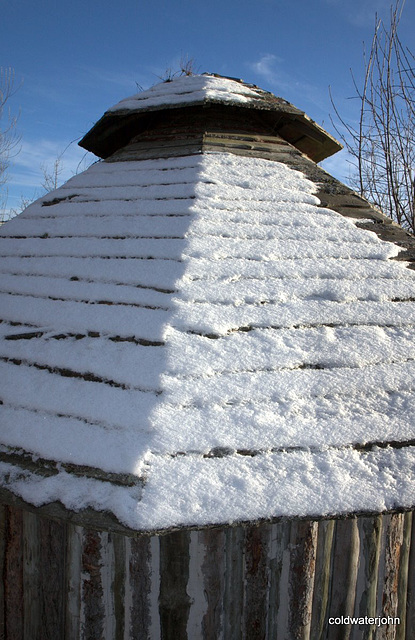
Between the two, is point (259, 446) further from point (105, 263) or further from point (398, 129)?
point (398, 129)

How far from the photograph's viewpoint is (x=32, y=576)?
2.42 meters

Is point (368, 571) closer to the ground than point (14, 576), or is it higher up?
higher up

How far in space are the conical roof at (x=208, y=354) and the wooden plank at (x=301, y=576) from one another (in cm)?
56

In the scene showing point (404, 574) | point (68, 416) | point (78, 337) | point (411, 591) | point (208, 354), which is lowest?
point (411, 591)

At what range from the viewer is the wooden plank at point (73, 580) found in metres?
2.26

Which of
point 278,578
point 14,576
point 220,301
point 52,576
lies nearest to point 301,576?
point 278,578

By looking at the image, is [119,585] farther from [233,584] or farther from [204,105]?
[204,105]

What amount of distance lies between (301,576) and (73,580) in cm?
127

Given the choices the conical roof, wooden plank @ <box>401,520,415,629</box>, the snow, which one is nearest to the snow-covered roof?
the snow

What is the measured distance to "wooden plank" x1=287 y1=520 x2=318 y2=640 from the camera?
84.7 inches

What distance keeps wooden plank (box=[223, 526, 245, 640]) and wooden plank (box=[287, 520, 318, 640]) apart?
27cm

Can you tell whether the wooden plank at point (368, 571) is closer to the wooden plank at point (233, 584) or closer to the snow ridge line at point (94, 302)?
the wooden plank at point (233, 584)

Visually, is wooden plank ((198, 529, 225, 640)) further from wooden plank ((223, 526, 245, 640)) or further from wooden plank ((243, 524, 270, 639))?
wooden plank ((243, 524, 270, 639))

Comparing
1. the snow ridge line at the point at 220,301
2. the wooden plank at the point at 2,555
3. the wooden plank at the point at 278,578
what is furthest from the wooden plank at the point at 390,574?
the wooden plank at the point at 2,555
